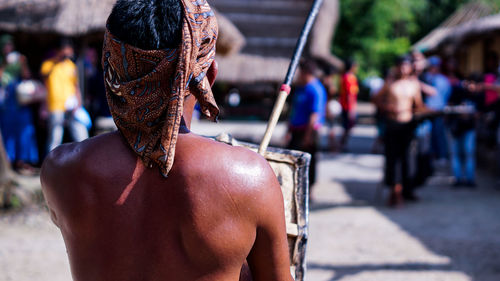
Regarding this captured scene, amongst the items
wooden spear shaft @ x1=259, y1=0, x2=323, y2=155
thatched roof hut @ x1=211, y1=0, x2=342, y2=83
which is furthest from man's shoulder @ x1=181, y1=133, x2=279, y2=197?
thatched roof hut @ x1=211, y1=0, x2=342, y2=83

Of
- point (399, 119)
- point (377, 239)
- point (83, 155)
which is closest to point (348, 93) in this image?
point (399, 119)

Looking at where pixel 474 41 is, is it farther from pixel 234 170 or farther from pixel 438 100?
pixel 234 170

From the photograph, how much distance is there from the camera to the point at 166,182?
1289 mm

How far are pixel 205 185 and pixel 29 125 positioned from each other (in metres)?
7.85

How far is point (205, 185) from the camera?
4.16 ft

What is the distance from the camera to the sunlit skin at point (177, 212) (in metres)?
1.27

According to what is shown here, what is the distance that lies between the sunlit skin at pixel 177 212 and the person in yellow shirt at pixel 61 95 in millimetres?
6049

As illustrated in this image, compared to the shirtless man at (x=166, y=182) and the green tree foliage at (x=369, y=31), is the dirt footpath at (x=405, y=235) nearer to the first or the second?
the shirtless man at (x=166, y=182)

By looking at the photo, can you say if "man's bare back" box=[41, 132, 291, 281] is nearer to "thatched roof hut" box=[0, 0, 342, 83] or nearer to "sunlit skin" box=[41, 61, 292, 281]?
"sunlit skin" box=[41, 61, 292, 281]

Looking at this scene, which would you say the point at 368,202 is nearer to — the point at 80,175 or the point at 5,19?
the point at 5,19

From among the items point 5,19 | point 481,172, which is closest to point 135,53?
point 5,19

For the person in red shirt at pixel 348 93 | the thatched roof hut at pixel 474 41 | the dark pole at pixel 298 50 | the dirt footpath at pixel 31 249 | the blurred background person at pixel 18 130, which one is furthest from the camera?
the thatched roof hut at pixel 474 41

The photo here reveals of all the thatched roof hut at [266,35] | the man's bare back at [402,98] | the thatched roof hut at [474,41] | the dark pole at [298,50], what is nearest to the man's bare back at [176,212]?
the dark pole at [298,50]

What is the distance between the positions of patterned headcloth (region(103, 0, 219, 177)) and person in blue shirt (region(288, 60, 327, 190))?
16.7ft
